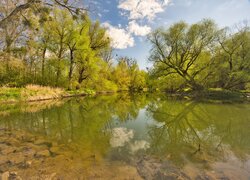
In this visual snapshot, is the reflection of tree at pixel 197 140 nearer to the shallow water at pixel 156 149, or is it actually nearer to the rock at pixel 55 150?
the shallow water at pixel 156 149

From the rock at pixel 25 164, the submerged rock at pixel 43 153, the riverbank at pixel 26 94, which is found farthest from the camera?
the riverbank at pixel 26 94

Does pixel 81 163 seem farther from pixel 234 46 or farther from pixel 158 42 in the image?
pixel 234 46

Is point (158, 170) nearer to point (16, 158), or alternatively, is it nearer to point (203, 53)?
point (16, 158)

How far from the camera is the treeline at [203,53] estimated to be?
19.7 m

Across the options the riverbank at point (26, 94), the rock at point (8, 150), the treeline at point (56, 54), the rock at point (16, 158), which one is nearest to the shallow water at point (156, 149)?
the rock at point (16, 158)

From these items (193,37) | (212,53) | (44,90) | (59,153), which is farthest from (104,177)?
(212,53)

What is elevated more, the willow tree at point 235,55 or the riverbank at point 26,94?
the willow tree at point 235,55

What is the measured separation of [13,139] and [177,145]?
456cm

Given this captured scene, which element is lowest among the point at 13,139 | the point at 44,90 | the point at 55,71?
the point at 13,139

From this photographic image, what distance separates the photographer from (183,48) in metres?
21.4

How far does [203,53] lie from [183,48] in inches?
117

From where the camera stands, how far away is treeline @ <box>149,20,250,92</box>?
19703mm

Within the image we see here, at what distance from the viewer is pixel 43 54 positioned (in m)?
21.5

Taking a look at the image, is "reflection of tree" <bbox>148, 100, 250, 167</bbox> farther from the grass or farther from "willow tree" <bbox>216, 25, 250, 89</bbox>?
"willow tree" <bbox>216, 25, 250, 89</bbox>
